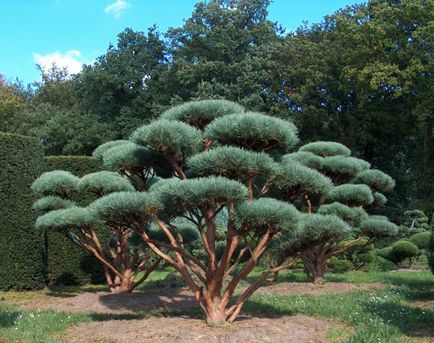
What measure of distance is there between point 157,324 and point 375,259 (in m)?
8.98

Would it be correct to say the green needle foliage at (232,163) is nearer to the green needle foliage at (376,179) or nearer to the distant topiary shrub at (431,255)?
the distant topiary shrub at (431,255)

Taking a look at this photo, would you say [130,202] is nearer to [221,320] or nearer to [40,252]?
[221,320]

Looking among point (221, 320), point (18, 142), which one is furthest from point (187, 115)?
point (18, 142)

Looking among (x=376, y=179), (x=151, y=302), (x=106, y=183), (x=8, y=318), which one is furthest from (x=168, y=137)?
(x=376, y=179)

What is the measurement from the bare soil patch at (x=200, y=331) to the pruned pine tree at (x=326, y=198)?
968mm

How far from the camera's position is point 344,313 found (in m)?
6.30

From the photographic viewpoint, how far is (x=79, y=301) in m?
7.80

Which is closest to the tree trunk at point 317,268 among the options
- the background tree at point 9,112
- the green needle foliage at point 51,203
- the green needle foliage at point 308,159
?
the green needle foliage at point 308,159

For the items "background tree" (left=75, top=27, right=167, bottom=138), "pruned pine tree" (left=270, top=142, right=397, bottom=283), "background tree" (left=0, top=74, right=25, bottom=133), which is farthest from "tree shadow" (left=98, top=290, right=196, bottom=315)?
"background tree" (left=0, top=74, right=25, bottom=133)

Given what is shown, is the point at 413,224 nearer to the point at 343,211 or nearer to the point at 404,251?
the point at 404,251

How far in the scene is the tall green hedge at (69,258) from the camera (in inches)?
405

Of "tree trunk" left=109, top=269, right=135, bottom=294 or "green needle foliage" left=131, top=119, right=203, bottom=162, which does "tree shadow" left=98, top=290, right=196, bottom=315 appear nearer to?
"tree trunk" left=109, top=269, right=135, bottom=294

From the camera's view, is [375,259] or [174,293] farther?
[375,259]

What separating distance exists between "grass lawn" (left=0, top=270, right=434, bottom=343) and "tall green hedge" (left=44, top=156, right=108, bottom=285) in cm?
106
